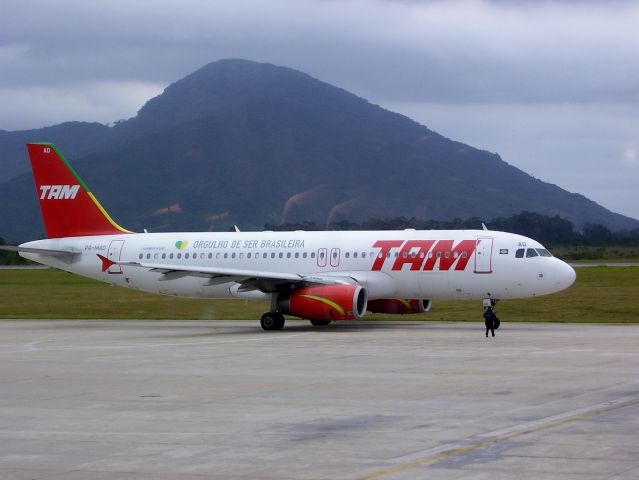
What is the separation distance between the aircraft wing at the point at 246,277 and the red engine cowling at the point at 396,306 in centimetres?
212

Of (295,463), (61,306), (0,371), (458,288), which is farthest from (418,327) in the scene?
(295,463)

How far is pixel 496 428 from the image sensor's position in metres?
15.4

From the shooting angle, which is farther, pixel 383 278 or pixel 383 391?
pixel 383 278

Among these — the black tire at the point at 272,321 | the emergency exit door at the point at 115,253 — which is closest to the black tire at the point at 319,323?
the black tire at the point at 272,321

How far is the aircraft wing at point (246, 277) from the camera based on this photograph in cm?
3738

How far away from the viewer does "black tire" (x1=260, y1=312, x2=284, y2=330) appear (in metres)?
37.8

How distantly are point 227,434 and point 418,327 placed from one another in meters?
23.2

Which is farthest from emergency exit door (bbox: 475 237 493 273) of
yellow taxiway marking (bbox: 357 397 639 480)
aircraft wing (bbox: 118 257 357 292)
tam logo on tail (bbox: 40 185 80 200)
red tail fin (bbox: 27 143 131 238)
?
yellow taxiway marking (bbox: 357 397 639 480)

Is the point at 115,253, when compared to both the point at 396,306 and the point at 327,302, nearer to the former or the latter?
the point at 327,302

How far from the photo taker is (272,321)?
124 ft

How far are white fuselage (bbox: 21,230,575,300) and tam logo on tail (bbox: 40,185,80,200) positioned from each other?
168 centimetres

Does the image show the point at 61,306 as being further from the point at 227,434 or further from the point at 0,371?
the point at 227,434

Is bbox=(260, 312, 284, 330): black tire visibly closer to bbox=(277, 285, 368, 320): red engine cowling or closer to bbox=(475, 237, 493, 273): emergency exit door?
bbox=(277, 285, 368, 320): red engine cowling

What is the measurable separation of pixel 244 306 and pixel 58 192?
11073 mm
